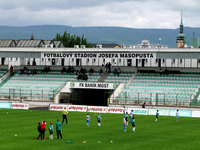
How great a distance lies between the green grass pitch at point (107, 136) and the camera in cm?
3027

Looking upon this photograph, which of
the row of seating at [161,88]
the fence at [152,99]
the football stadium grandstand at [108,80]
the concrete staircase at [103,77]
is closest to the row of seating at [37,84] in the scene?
the football stadium grandstand at [108,80]

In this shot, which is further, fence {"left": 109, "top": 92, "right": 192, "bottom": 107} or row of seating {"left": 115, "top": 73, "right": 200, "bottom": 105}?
row of seating {"left": 115, "top": 73, "right": 200, "bottom": 105}

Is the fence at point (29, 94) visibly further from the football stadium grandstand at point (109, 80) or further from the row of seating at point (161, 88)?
the row of seating at point (161, 88)

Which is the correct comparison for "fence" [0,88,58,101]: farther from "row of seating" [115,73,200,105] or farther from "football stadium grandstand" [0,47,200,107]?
"row of seating" [115,73,200,105]

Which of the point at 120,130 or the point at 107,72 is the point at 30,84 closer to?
the point at 107,72

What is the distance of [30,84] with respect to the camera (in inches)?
3177

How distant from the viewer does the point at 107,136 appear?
36031 mm

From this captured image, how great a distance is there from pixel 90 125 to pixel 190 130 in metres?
10.7

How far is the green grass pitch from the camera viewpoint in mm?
30272

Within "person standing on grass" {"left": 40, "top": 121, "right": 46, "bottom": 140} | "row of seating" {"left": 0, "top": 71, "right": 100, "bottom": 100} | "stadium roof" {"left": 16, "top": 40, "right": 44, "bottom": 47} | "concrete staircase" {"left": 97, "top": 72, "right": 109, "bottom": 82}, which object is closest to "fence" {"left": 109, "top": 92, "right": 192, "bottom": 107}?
"concrete staircase" {"left": 97, "top": 72, "right": 109, "bottom": 82}

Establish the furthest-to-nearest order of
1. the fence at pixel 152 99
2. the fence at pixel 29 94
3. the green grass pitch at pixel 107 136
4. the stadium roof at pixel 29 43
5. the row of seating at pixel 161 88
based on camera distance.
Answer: the stadium roof at pixel 29 43 < the fence at pixel 29 94 < the row of seating at pixel 161 88 < the fence at pixel 152 99 < the green grass pitch at pixel 107 136

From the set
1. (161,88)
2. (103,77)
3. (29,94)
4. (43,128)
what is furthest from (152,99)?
(43,128)

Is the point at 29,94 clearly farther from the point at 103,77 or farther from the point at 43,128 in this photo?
the point at 43,128

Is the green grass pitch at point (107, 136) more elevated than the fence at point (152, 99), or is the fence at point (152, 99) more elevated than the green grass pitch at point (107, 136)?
the fence at point (152, 99)
